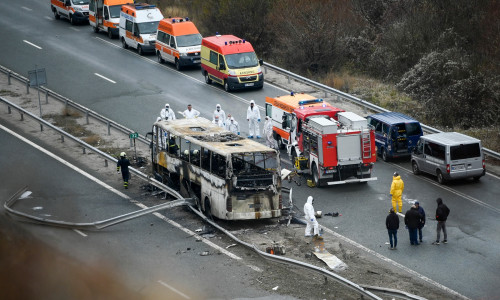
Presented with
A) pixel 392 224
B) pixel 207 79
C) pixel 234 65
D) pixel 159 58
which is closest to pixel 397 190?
pixel 392 224

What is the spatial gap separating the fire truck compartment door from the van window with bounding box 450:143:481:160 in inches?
122

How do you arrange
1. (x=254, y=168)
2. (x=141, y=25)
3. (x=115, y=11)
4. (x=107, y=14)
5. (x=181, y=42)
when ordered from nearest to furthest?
(x=254, y=168) < (x=181, y=42) < (x=141, y=25) < (x=107, y=14) < (x=115, y=11)

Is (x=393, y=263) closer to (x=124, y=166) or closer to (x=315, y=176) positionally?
(x=315, y=176)

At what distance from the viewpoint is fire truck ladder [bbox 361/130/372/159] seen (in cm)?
2608

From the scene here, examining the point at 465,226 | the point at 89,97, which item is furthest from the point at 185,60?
the point at 465,226

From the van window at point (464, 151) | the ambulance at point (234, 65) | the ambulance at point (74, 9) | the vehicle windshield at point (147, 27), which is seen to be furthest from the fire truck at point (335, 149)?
the ambulance at point (74, 9)

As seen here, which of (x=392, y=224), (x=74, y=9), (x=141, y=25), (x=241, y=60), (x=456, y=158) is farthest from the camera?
(x=74, y=9)

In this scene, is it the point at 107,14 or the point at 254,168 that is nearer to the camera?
the point at 254,168

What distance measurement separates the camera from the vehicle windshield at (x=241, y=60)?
122 ft

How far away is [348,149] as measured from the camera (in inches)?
1025

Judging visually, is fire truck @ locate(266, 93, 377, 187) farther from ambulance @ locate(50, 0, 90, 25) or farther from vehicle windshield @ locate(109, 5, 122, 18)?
ambulance @ locate(50, 0, 90, 25)

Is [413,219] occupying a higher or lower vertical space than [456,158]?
lower

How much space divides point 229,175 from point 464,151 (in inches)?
347

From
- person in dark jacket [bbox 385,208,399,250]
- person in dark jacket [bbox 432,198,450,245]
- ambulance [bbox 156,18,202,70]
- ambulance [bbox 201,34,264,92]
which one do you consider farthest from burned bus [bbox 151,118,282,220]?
ambulance [bbox 156,18,202,70]
